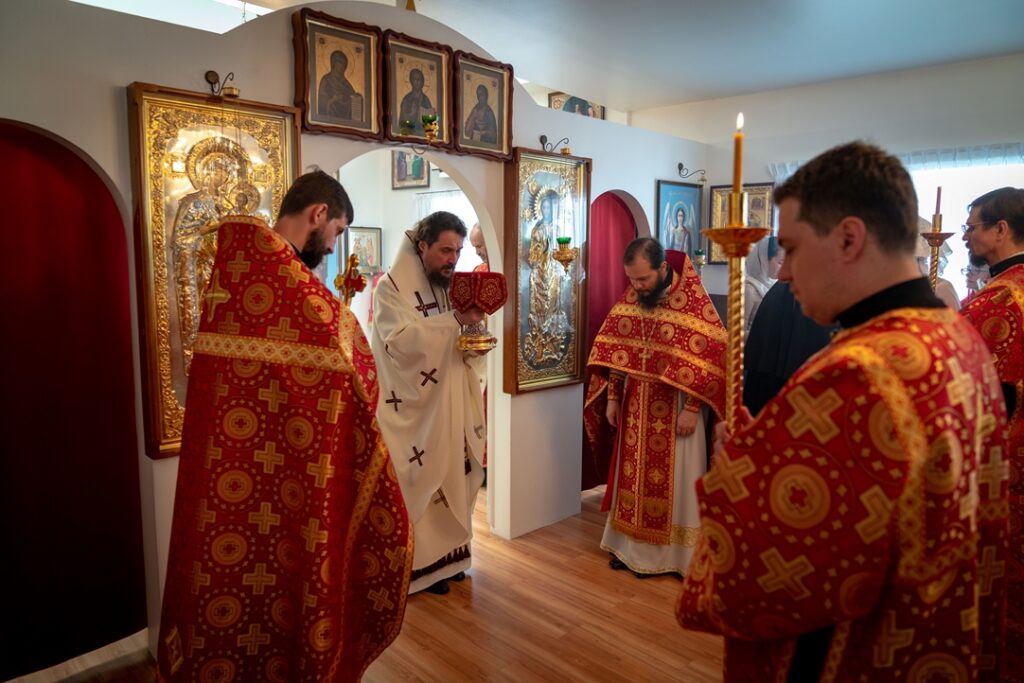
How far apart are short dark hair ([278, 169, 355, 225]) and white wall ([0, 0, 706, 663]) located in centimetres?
100

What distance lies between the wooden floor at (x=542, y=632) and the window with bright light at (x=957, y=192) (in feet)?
11.7

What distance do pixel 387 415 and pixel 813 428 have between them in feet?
8.91

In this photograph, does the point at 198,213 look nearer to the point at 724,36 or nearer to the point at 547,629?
the point at 547,629

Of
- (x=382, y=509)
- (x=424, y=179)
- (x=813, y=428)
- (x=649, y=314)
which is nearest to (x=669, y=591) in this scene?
(x=649, y=314)

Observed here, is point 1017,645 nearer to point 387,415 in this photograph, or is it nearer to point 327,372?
point 327,372

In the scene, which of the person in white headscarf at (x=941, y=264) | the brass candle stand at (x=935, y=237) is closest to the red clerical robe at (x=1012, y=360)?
the brass candle stand at (x=935, y=237)

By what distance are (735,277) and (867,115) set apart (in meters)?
5.09

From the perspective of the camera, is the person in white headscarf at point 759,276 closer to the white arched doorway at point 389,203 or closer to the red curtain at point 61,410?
the white arched doorway at point 389,203

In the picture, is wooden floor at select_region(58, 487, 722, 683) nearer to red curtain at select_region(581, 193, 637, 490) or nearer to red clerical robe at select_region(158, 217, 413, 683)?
red clerical robe at select_region(158, 217, 413, 683)

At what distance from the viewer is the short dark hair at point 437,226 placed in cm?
363

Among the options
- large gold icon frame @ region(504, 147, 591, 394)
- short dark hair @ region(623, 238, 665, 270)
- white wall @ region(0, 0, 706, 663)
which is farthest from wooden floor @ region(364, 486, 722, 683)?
short dark hair @ region(623, 238, 665, 270)

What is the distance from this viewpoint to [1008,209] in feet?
8.12

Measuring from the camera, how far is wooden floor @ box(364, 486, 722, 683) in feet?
9.75

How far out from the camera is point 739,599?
123cm
